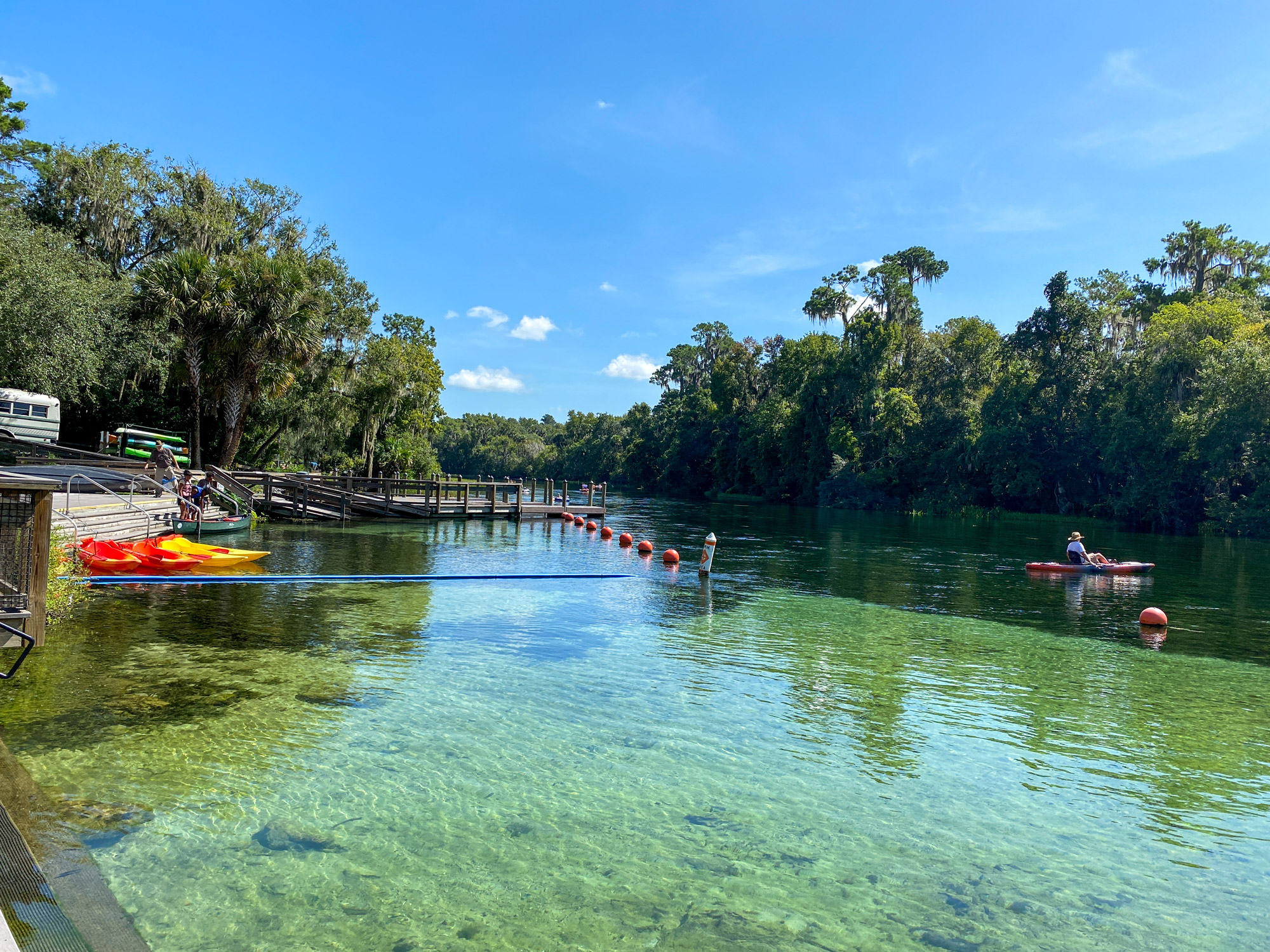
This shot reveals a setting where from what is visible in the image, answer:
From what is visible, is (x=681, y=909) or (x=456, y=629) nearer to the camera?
(x=681, y=909)

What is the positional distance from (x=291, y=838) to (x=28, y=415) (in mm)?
27261

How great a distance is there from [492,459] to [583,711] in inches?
5830

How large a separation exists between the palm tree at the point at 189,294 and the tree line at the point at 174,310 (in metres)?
0.06

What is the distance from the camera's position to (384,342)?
44.4m

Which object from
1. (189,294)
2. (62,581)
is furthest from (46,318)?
(62,581)

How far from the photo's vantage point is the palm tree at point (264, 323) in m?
31.7

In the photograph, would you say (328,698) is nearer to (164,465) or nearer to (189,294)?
(164,465)

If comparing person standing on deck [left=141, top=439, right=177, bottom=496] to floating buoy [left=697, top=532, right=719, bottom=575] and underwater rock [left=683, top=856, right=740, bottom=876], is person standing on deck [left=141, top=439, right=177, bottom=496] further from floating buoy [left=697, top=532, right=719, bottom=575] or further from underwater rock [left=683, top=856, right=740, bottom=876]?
underwater rock [left=683, top=856, right=740, bottom=876]

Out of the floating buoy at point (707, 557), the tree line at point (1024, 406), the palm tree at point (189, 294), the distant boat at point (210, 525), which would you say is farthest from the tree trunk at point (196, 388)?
the tree line at point (1024, 406)

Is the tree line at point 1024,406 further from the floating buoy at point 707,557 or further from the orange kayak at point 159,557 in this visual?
the orange kayak at point 159,557

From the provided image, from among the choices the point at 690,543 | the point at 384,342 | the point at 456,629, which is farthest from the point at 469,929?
the point at 384,342

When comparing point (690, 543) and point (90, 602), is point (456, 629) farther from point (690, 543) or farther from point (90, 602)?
point (690, 543)

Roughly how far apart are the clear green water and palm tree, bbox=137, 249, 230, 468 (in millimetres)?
20478

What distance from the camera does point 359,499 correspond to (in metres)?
35.0
